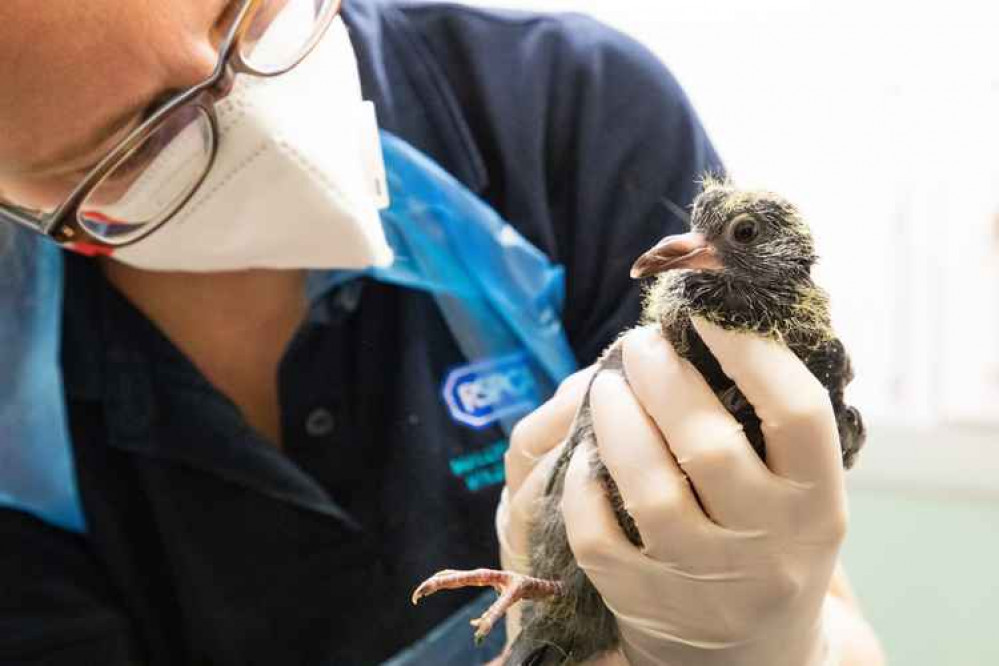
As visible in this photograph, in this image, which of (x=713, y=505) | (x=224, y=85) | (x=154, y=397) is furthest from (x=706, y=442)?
(x=154, y=397)

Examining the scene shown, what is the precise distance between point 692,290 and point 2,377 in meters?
0.75

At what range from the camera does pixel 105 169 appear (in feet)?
2.71

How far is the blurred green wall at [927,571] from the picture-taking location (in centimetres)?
134

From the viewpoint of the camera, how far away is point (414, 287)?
1.05 metres

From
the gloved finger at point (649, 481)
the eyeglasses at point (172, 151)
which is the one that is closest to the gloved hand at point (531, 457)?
the gloved finger at point (649, 481)

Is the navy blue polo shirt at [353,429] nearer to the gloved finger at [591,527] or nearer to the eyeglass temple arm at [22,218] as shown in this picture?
the eyeglass temple arm at [22,218]

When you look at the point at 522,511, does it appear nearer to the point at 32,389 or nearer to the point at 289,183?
the point at 289,183

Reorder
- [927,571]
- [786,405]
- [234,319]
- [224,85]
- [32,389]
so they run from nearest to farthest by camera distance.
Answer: [786,405], [224,85], [32,389], [234,319], [927,571]

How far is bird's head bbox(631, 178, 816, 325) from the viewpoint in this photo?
690 millimetres

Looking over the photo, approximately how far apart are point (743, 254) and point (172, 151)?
0.53m

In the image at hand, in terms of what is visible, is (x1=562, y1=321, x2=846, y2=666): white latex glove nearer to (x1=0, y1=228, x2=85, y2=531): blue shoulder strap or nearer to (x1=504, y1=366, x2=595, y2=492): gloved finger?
(x1=504, y1=366, x2=595, y2=492): gloved finger

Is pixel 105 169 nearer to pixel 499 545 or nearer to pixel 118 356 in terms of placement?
pixel 118 356

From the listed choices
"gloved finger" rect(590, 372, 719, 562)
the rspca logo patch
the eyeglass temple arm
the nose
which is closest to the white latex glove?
"gloved finger" rect(590, 372, 719, 562)

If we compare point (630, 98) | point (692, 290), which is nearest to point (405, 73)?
point (630, 98)
